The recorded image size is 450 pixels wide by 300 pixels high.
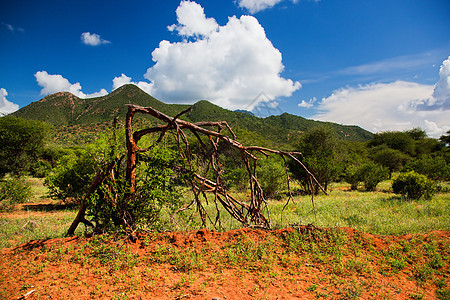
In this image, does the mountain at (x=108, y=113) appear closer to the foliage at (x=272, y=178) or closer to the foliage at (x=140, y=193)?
the foliage at (x=272, y=178)

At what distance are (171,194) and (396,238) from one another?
15.1 ft

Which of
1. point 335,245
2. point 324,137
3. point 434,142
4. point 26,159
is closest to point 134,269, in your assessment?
point 335,245

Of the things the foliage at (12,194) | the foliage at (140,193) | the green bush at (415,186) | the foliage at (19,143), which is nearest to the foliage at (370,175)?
the green bush at (415,186)

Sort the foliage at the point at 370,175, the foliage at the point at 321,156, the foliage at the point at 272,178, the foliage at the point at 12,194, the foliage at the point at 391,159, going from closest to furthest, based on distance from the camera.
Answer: the foliage at the point at 12,194 < the foliage at the point at 272,178 < the foliage at the point at 321,156 < the foliage at the point at 370,175 < the foliage at the point at 391,159

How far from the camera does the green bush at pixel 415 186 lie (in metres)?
12.2

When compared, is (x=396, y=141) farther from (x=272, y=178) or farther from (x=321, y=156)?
(x=272, y=178)

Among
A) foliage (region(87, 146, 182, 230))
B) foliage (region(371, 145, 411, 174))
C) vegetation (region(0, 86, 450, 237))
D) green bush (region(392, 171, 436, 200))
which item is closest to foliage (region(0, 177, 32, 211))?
vegetation (region(0, 86, 450, 237))

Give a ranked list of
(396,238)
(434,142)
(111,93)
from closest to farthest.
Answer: (396,238) → (434,142) → (111,93)

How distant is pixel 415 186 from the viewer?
12.8 m

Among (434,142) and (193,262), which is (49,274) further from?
A: (434,142)

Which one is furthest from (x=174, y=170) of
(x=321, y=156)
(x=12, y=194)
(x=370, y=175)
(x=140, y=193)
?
(x=370, y=175)

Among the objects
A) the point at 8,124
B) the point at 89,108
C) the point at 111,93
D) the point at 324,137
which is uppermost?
the point at 111,93

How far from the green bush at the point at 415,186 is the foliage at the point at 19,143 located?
113ft

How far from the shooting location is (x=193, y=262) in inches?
132
